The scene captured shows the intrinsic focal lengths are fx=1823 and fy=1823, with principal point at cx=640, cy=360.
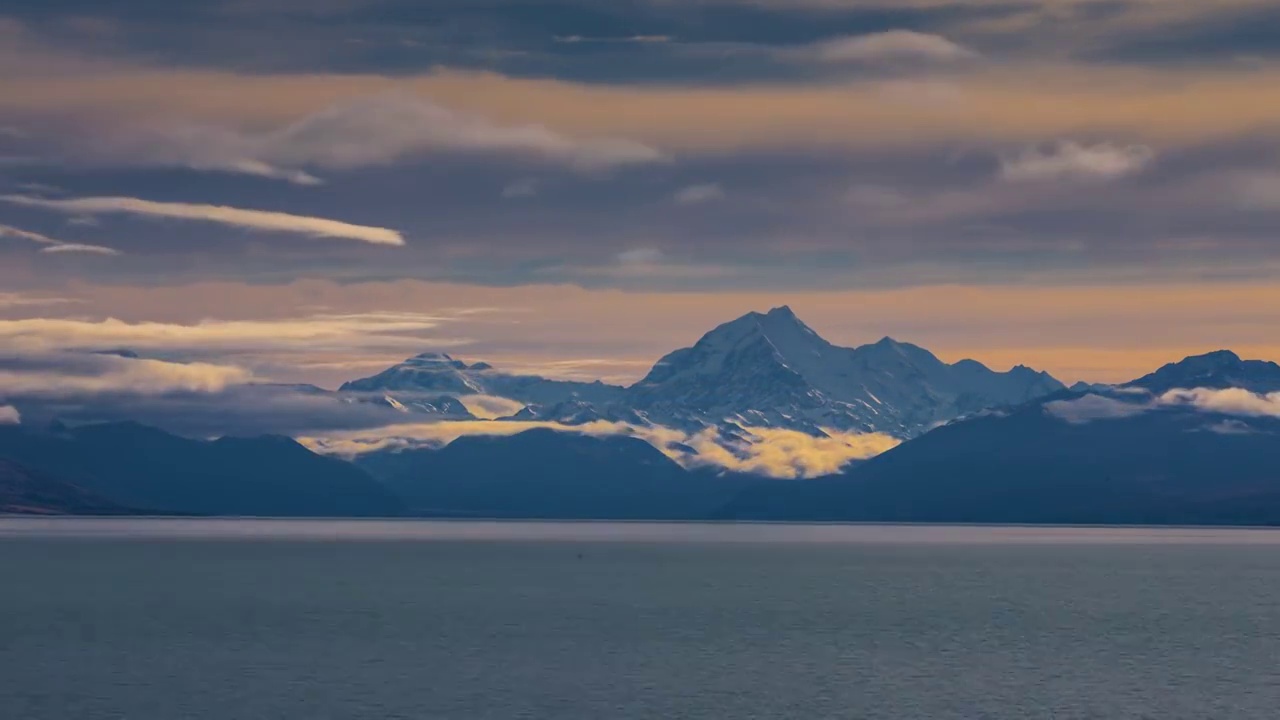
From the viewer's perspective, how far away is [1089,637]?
14788 centimetres

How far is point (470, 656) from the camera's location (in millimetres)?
127312

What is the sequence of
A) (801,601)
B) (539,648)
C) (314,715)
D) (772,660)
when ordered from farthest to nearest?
(801,601) < (539,648) < (772,660) < (314,715)

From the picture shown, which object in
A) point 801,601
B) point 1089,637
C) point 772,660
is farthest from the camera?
point 801,601

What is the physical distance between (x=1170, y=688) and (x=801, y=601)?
91831 millimetres

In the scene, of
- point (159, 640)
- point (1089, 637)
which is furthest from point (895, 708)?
point (159, 640)

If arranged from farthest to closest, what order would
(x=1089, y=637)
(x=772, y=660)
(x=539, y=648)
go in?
(x=1089, y=637) < (x=539, y=648) < (x=772, y=660)

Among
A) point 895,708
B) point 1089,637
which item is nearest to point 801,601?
point 1089,637

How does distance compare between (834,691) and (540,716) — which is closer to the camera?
(540,716)

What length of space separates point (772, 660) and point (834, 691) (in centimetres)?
1893

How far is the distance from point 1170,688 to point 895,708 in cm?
2113

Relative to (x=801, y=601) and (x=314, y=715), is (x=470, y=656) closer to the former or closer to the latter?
(x=314, y=715)

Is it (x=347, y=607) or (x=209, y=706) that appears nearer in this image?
(x=209, y=706)

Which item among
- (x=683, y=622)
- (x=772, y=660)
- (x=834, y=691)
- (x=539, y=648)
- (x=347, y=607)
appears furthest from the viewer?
(x=347, y=607)

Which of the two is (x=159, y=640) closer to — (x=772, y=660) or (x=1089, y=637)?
(x=772, y=660)
